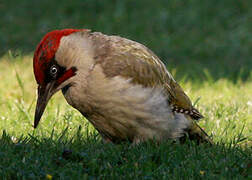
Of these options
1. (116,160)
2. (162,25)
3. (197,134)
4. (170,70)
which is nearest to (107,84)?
(116,160)

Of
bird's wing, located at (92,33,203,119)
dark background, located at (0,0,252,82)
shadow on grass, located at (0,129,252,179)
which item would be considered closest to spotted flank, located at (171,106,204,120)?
bird's wing, located at (92,33,203,119)

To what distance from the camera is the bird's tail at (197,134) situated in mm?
4833

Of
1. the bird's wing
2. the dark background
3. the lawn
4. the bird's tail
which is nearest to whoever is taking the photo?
the lawn

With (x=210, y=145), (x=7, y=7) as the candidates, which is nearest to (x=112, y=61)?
(x=210, y=145)

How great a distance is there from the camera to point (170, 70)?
765 centimetres

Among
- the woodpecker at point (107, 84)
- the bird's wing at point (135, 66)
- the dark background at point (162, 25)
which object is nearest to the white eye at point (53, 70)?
the woodpecker at point (107, 84)

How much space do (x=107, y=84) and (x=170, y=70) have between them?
3340 mm

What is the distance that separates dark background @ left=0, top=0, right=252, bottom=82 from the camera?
9.55 m

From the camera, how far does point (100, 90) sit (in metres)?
4.39

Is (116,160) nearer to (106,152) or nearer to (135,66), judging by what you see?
(106,152)

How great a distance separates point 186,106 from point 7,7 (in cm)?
764

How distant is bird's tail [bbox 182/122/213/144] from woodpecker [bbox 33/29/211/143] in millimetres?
73

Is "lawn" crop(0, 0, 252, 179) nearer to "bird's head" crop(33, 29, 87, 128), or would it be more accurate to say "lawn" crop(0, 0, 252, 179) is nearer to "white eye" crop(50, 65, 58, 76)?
"bird's head" crop(33, 29, 87, 128)

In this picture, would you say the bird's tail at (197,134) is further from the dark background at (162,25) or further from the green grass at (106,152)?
the dark background at (162,25)
